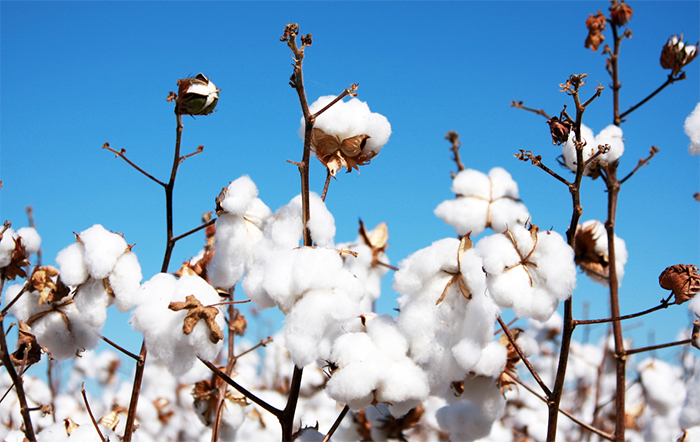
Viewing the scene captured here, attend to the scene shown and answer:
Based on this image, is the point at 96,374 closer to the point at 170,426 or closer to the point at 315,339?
the point at 170,426

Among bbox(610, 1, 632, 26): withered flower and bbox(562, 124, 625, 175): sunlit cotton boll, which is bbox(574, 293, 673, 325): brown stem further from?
bbox(610, 1, 632, 26): withered flower

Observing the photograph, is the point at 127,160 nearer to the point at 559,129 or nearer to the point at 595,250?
the point at 559,129

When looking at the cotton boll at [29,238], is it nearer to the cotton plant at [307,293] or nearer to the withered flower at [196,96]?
the withered flower at [196,96]

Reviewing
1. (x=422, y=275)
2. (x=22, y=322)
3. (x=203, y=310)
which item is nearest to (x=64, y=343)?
(x=22, y=322)

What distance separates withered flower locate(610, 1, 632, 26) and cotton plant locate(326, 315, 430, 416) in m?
1.87

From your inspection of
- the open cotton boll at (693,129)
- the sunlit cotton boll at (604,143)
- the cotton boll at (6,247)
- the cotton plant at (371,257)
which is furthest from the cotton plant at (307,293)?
the cotton plant at (371,257)

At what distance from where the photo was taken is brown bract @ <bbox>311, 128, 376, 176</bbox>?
3.92 ft

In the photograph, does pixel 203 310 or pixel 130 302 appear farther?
pixel 130 302

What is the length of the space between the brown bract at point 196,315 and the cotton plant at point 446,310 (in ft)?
1.30

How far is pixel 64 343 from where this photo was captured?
1.36 m

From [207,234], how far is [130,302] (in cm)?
79

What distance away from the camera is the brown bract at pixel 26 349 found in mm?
1442

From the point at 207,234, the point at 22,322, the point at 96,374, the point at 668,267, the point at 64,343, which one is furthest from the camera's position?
the point at 96,374

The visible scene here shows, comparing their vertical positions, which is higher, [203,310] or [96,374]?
[96,374]
